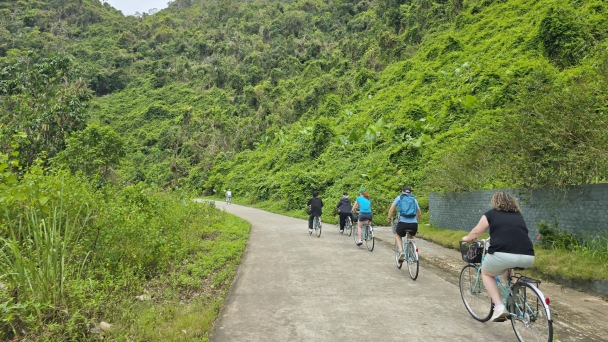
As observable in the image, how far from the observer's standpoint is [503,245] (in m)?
4.31

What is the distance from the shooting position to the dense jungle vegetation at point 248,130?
218 inches

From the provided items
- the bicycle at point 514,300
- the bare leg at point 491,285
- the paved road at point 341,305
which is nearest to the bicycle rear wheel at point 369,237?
the paved road at point 341,305

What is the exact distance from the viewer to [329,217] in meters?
18.9

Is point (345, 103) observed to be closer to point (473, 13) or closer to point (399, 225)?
point (473, 13)

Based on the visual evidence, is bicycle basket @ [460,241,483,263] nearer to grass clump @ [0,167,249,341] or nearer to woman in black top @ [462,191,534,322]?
woman in black top @ [462,191,534,322]

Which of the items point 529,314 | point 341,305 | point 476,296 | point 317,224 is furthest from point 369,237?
point 529,314

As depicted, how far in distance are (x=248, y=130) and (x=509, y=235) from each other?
162 feet

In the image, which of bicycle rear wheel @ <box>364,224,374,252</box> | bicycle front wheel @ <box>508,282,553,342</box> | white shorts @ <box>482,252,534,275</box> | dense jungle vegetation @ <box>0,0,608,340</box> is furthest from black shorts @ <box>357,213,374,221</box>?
bicycle front wheel @ <box>508,282,553,342</box>

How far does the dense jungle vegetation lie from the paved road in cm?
63

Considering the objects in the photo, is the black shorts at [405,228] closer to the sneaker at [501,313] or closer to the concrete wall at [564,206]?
the concrete wall at [564,206]

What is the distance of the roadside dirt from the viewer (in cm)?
451

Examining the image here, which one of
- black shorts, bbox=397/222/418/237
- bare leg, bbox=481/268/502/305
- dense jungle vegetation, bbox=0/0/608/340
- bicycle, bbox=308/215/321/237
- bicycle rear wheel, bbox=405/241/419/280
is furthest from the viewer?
Result: bicycle, bbox=308/215/321/237

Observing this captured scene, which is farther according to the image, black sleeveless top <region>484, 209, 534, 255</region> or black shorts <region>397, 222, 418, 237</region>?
black shorts <region>397, 222, 418, 237</region>

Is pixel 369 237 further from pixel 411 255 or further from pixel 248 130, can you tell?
pixel 248 130
